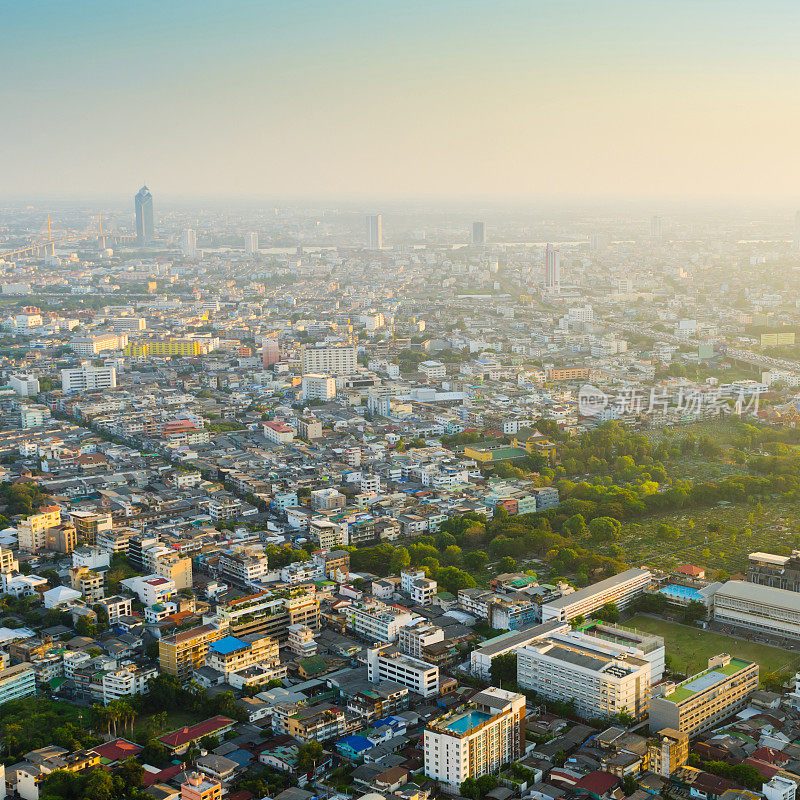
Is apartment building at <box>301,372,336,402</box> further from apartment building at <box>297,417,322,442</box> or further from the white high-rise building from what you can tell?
the white high-rise building

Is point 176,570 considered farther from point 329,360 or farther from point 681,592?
point 329,360

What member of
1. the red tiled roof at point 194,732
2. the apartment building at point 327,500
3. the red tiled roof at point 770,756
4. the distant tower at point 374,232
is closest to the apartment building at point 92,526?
the apartment building at point 327,500

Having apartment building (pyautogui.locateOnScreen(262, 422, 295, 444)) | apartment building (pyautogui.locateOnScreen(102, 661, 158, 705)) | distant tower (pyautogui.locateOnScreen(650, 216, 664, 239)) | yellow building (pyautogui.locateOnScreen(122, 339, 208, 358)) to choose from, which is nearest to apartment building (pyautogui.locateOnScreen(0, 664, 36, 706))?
apartment building (pyautogui.locateOnScreen(102, 661, 158, 705))

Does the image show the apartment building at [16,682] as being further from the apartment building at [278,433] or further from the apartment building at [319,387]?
the apartment building at [319,387]

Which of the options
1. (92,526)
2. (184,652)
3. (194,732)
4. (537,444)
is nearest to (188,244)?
(537,444)

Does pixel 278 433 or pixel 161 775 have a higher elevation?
pixel 278 433

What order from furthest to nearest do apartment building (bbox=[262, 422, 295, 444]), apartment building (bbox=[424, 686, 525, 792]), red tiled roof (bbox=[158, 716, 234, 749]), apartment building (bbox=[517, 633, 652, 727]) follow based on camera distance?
1. apartment building (bbox=[262, 422, 295, 444])
2. apartment building (bbox=[517, 633, 652, 727])
3. red tiled roof (bbox=[158, 716, 234, 749])
4. apartment building (bbox=[424, 686, 525, 792])
